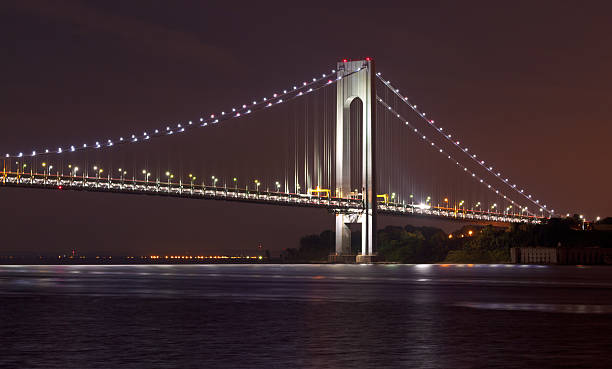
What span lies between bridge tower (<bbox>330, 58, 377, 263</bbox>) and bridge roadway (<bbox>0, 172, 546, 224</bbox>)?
137 cm

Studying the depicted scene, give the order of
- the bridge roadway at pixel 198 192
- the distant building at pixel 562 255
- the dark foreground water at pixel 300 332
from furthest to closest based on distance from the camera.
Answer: the distant building at pixel 562 255, the bridge roadway at pixel 198 192, the dark foreground water at pixel 300 332

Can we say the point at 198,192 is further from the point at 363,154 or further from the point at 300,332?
the point at 300,332

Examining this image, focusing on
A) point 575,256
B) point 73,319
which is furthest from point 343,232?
point 73,319

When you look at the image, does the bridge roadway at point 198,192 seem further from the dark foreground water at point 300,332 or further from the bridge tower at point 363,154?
the dark foreground water at point 300,332

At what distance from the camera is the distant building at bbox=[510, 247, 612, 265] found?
103 m

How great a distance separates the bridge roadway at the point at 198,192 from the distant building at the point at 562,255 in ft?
44.3

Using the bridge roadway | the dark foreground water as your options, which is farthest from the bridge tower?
the dark foreground water

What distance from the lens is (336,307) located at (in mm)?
20328

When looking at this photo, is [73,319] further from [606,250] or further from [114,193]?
[606,250]

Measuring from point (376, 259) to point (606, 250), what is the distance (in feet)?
116

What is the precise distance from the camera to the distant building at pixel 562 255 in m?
103

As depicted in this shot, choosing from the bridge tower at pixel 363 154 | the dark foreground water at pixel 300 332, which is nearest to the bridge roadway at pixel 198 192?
the bridge tower at pixel 363 154

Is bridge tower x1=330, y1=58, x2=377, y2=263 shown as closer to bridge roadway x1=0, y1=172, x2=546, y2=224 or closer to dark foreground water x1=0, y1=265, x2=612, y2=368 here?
bridge roadway x1=0, y1=172, x2=546, y2=224

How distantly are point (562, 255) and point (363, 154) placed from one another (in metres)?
34.1
